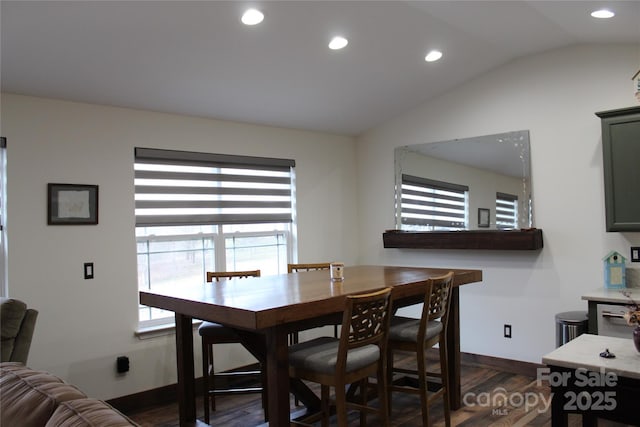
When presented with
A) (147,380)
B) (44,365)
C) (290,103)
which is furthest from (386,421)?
(290,103)

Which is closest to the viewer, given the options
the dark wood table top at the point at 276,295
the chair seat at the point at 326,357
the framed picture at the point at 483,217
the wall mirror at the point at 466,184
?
the dark wood table top at the point at 276,295

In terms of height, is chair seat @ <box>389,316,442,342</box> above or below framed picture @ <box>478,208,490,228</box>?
below

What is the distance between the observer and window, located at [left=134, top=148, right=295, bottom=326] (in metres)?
3.89

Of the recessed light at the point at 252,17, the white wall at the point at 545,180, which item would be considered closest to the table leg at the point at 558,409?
the white wall at the point at 545,180

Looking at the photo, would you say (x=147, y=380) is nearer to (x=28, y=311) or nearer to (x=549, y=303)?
(x=28, y=311)

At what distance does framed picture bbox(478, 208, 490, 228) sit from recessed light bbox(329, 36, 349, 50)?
2.01m

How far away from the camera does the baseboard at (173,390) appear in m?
3.63

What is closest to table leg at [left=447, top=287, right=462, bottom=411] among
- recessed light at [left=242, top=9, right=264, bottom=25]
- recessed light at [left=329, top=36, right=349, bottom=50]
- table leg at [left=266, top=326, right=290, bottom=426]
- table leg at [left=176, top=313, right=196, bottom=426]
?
table leg at [left=266, top=326, right=290, bottom=426]

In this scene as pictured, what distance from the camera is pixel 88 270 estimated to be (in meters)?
3.50

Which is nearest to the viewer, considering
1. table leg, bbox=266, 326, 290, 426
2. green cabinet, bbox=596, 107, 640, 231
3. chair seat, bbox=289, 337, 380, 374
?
table leg, bbox=266, 326, 290, 426

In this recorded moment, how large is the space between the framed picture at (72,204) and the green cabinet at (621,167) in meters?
3.66

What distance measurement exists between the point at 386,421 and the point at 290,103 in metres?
2.69

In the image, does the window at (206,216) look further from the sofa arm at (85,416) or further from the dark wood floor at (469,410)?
the sofa arm at (85,416)

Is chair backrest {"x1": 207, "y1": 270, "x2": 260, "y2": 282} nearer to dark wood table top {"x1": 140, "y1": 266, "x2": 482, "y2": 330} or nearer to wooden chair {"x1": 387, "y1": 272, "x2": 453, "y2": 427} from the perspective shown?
dark wood table top {"x1": 140, "y1": 266, "x2": 482, "y2": 330}
